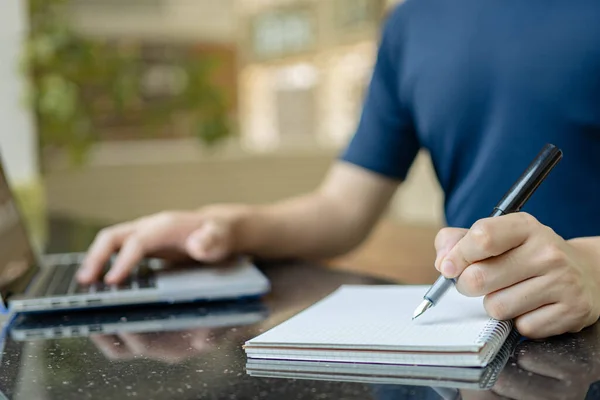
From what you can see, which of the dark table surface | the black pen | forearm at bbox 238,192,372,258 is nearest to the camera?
the dark table surface

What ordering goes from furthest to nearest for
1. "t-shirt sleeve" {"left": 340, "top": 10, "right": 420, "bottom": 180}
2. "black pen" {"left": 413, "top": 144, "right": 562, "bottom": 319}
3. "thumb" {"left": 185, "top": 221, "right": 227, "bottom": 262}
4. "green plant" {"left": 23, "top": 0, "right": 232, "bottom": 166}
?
1. "green plant" {"left": 23, "top": 0, "right": 232, "bottom": 166}
2. "t-shirt sleeve" {"left": 340, "top": 10, "right": 420, "bottom": 180}
3. "thumb" {"left": 185, "top": 221, "right": 227, "bottom": 262}
4. "black pen" {"left": 413, "top": 144, "right": 562, "bottom": 319}

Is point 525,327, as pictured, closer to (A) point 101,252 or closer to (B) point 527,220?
(B) point 527,220

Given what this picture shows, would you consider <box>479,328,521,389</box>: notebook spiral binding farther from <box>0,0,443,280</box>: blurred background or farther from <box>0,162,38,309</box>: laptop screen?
<box>0,0,443,280</box>: blurred background

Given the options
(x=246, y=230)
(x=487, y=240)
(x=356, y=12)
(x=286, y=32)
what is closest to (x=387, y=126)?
(x=246, y=230)

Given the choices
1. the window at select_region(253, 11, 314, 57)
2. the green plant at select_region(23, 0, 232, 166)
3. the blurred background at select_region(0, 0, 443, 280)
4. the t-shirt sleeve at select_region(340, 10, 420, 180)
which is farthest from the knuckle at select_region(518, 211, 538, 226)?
the window at select_region(253, 11, 314, 57)

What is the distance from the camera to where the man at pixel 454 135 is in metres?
0.82

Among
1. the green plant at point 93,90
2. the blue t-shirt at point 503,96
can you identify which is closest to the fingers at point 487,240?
the blue t-shirt at point 503,96

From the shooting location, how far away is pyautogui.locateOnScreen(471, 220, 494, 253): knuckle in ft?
1.46

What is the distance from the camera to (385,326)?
484 mm

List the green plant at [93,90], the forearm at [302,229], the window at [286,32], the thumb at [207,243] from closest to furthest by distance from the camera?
the thumb at [207,243], the forearm at [302,229], the green plant at [93,90], the window at [286,32]

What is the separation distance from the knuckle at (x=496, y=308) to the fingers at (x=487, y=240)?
3cm

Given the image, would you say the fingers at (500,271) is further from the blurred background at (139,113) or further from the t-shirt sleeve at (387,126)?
the blurred background at (139,113)

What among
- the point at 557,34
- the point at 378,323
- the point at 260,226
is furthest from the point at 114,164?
the point at 378,323

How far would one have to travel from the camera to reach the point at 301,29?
166 inches
